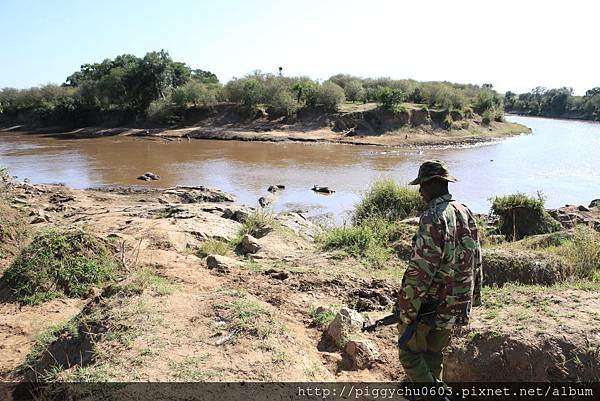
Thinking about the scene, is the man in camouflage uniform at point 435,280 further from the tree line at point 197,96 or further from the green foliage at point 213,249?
the tree line at point 197,96

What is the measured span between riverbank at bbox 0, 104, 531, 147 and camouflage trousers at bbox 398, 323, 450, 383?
29.0 metres

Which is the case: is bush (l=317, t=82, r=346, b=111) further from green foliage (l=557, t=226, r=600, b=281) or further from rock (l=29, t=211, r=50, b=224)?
green foliage (l=557, t=226, r=600, b=281)

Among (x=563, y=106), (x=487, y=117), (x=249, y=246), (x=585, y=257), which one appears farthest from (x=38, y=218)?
(x=563, y=106)

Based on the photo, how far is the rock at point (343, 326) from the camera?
4016 millimetres

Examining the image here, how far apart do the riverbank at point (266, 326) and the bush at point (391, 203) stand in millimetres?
2828

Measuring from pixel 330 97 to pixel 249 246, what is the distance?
102ft

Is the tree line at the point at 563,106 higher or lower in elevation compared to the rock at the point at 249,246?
higher

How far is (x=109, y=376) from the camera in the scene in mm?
3178

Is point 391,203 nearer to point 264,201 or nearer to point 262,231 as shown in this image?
point 262,231

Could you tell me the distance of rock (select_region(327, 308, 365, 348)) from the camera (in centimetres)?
402

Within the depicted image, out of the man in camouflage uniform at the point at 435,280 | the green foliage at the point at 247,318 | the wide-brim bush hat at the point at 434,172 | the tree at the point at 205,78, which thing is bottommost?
the green foliage at the point at 247,318

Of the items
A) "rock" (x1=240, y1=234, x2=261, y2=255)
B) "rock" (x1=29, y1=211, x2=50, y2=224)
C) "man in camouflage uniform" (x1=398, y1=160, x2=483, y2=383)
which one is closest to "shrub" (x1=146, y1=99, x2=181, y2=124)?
"rock" (x1=29, y1=211, x2=50, y2=224)

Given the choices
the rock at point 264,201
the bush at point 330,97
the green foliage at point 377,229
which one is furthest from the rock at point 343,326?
the bush at point 330,97

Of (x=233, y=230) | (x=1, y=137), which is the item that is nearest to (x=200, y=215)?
(x=233, y=230)
